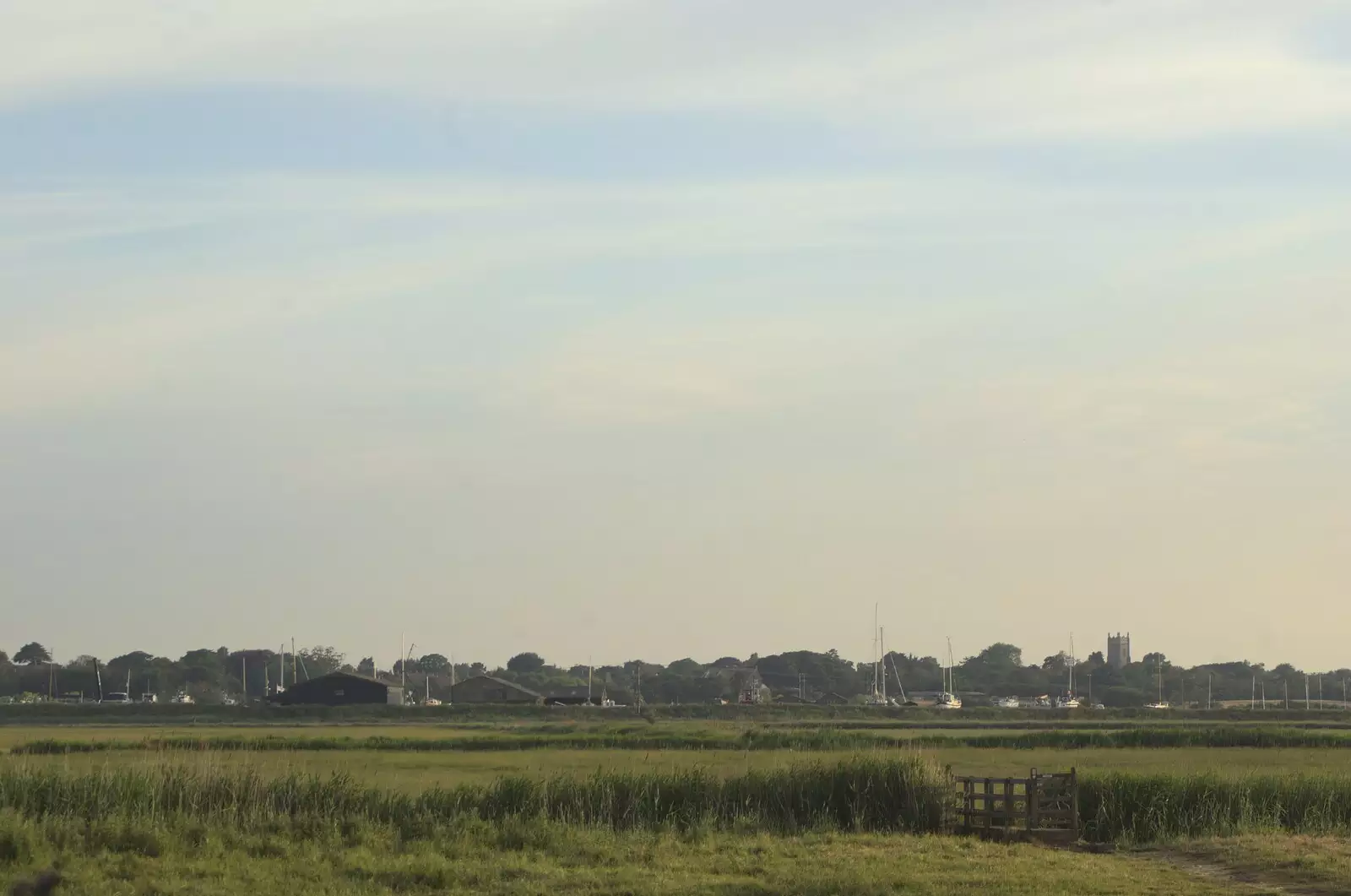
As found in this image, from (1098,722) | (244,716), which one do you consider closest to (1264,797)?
(1098,722)

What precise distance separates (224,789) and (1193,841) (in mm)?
21200

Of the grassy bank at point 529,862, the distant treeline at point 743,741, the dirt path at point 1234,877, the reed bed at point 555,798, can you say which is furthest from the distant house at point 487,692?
the dirt path at point 1234,877

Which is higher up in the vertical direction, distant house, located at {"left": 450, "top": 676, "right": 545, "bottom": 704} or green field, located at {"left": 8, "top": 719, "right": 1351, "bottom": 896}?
green field, located at {"left": 8, "top": 719, "right": 1351, "bottom": 896}

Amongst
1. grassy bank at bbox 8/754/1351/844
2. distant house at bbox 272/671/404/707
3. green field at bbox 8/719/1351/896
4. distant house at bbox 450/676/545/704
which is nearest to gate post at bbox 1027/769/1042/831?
green field at bbox 8/719/1351/896

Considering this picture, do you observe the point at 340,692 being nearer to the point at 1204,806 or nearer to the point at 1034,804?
the point at 1204,806

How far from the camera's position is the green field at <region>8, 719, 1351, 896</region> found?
93.7ft

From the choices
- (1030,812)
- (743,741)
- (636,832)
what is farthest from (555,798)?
(743,741)

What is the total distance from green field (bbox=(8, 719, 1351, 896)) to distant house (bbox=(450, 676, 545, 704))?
4314 inches

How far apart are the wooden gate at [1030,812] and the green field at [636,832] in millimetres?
1257

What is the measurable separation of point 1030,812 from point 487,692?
130336mm

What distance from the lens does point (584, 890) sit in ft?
89.4

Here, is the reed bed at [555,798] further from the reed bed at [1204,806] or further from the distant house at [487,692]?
the distant house at [487,692]

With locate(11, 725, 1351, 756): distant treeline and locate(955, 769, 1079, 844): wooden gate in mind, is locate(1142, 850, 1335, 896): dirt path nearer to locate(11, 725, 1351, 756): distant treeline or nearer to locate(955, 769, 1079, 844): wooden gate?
locate(955, 769, 1079, 844): wooden gate

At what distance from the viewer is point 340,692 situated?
14162 cm
